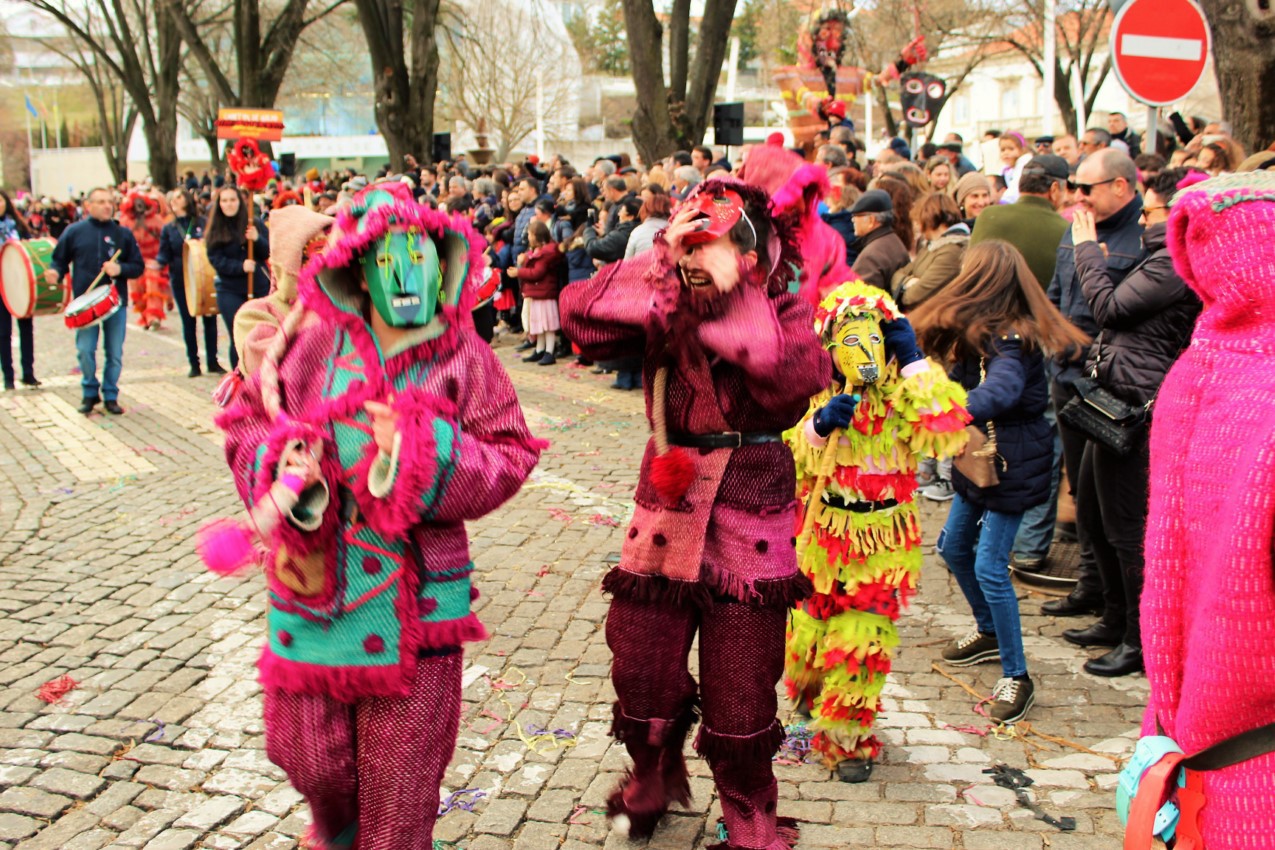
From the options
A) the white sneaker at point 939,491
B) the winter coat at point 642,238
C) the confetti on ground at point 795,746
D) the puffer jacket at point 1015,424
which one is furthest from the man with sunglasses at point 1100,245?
the winter coat at point 642,238

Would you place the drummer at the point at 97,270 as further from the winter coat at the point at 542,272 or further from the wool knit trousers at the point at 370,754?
the wool knit trousers at the point at 370,754

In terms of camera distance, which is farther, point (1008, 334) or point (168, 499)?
point (168, 499)

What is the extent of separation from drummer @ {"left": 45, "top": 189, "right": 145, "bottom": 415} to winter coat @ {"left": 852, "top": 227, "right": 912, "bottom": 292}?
6896 millimetres

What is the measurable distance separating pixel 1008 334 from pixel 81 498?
638 centimetres

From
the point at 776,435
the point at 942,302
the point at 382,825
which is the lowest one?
the point at 382,825

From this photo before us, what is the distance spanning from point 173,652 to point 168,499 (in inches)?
116

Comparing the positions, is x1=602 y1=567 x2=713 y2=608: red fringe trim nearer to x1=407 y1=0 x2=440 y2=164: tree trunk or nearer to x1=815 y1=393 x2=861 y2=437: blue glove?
x1=815 y1=393 x2=861 y2=437: blue glove

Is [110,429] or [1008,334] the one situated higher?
[1008,334]

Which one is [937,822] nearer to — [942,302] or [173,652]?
[942,302]

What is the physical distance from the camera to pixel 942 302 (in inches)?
188

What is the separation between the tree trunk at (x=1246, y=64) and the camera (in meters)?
8.14

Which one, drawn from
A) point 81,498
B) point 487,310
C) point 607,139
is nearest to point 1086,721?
point 81,498

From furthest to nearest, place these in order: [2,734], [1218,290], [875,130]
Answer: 1. [875,130]
2. [2,734]
3. [1218,290]

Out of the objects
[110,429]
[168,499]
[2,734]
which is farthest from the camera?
[110,429]
